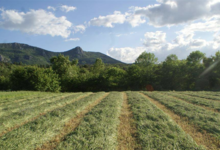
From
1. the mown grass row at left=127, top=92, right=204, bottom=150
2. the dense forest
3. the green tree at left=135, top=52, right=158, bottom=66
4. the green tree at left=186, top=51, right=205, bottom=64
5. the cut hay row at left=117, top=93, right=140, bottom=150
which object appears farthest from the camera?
the green tree at left=135, top=52, right=158, bottom=66

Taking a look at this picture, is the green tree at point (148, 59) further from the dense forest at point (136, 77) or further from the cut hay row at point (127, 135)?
the cut hay row at point (127, 135)

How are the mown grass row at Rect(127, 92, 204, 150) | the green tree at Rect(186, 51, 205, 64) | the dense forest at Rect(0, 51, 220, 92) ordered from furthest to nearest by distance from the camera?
the green tree at Rect(186, 51, 205, 64) < the dense forest at Rect(0, 51, 220, 92) < the mown grass row at Rect(127, 92, 204, 150)

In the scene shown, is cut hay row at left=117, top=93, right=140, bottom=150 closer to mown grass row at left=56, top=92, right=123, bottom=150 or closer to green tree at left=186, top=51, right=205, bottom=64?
mown grass row at left=56, top=92, right=123, bottom=150

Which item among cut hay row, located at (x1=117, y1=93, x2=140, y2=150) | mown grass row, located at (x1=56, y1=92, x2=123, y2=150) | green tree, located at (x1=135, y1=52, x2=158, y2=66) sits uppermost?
green tree, located at (x1=135, y1=52, x2=158, y2=66)

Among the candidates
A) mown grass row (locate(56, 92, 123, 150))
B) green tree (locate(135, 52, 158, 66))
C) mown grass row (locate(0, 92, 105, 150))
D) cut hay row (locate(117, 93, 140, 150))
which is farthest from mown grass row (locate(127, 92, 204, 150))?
green tree (locate(135, 52, 158, 66))

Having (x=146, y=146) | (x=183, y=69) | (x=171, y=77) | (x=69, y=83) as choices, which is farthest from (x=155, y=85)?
(x=146, y=146)

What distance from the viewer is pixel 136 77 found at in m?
50.0

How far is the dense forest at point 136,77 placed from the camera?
41.7m

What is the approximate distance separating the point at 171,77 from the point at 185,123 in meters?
44.3

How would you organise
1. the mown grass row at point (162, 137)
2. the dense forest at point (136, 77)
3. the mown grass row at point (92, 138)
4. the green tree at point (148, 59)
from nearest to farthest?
the mown grass row at point (92, 138) → the mown grass row at point (162, 137) → the dense forest at point (136, 77) → the green tree at point (148, 59)

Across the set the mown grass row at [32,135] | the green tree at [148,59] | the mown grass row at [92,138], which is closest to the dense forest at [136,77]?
the green tree at [148,59]

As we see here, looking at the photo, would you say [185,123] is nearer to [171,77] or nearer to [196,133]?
[196,133]

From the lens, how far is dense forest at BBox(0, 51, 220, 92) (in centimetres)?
4166

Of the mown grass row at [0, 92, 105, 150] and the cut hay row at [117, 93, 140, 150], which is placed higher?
the mown grass row at [0, 92, 105, 150]
